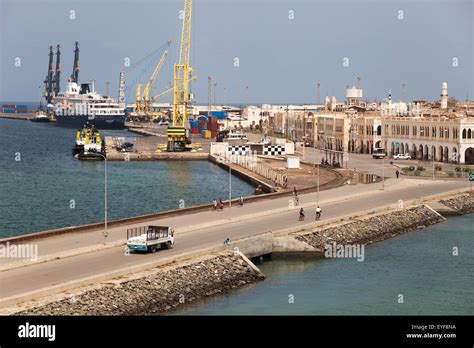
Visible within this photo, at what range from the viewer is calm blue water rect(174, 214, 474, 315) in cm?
2716

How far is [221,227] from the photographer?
121 feet

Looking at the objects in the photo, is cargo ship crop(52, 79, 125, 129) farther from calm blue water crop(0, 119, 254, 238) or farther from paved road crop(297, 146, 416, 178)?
paved road crop(297, 146, 416, 178)

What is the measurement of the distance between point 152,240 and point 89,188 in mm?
34268

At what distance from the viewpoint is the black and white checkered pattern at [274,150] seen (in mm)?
87250

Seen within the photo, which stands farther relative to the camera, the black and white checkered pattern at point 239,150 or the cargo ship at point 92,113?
the cargo ship at point 92,113

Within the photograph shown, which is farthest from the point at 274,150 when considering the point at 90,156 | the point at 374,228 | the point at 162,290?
the point at 162,290

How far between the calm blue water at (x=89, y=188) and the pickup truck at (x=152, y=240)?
12191mm

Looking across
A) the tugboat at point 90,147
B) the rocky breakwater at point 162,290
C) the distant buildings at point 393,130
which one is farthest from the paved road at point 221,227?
the tugboat at point 90,147

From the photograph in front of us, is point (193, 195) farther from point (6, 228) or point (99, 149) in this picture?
point (99, 149)

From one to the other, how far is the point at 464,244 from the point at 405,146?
41.2 m

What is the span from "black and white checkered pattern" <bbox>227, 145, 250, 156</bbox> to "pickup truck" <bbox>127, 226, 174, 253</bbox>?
52920mm

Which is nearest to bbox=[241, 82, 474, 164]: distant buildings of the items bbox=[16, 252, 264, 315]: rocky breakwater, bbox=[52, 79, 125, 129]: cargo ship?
bbox=[16, 252, 264, 315]: rocky breakwater

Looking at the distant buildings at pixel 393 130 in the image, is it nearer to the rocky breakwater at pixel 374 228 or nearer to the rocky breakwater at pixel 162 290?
the rocky breakwater at pixel 374 228
